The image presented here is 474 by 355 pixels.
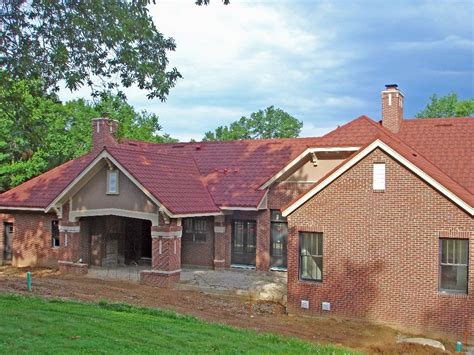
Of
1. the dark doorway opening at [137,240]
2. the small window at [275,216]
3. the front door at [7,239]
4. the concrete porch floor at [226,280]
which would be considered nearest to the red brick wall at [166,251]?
the concrete porch floor at [226,280]

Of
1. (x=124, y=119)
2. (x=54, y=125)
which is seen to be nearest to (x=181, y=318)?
(x=54, y=125)

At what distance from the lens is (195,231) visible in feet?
Answer: 91.6

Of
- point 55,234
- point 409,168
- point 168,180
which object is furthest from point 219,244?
point 409,168

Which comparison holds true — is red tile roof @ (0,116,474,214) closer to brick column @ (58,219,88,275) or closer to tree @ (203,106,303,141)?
brick column @ (58,219,88,275)

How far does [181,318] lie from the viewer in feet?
51.6

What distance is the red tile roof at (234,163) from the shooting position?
2166cm

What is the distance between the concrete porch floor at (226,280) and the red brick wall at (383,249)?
264 cm

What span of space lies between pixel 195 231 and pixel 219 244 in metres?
1.54

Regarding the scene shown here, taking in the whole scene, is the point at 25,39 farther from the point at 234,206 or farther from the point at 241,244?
the point at 241,244

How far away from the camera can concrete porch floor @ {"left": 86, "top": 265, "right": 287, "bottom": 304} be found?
21.6m

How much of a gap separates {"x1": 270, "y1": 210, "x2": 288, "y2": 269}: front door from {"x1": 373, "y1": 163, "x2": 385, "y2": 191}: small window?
8.61m

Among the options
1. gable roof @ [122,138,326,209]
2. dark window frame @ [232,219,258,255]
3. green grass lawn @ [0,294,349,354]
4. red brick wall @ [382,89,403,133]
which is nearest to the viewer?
green grass lawn @ [0,294,349,354]

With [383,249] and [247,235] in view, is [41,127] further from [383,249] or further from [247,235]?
[247,235]

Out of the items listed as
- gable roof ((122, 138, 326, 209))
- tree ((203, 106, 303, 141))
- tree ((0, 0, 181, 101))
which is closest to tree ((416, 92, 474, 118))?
tree ((203, 106, 303, 141))
